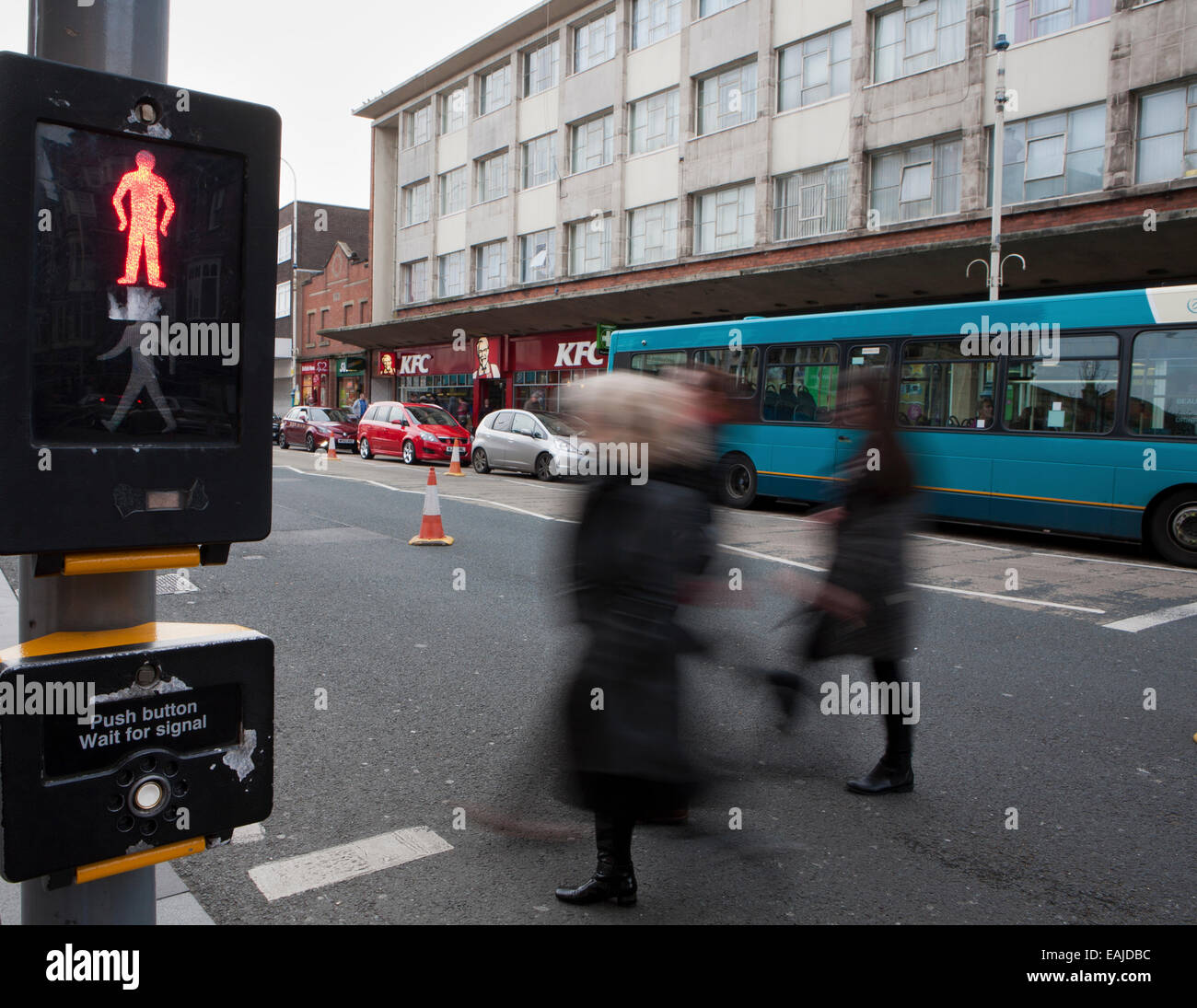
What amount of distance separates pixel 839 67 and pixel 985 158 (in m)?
4.93

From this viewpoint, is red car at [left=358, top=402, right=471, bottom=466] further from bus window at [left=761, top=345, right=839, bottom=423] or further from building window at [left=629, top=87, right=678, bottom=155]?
bus window at [left=761, top=345, right=839, bottom=423]

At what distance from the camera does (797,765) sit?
4.70 m

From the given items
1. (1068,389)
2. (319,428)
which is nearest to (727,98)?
(319,428)

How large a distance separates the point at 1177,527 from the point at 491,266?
27.9 metres

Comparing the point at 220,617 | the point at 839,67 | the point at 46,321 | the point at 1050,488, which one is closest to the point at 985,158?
the point at 839,67

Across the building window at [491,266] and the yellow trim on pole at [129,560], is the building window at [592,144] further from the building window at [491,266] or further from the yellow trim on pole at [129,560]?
the yellow trim on pole at [129,560]

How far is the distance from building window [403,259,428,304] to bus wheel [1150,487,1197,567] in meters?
32.3

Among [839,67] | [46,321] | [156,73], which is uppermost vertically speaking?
[839,67]

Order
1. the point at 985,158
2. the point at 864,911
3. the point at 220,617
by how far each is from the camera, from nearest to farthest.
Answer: the point at 864,911 < the point at 220,617 < the point at 985,158

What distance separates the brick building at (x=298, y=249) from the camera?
53000mm

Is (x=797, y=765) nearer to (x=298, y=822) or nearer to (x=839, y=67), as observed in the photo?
(x=298, y=822)

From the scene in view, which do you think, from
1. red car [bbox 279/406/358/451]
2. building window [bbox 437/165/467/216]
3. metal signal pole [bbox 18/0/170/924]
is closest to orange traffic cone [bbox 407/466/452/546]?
metal signal pole [bbox 18/0/170/924]

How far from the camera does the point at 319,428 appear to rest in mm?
31969

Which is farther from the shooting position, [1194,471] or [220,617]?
[1194,471]
